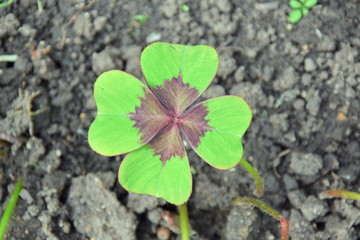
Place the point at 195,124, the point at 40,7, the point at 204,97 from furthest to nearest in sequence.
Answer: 1. the point at 40,7
2. the point at 204,97
3. the point at 195,124

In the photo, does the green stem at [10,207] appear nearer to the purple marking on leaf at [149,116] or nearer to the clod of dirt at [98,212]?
the clod of dirt at [98,212]

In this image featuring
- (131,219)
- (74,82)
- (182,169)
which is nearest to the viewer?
(182,169)

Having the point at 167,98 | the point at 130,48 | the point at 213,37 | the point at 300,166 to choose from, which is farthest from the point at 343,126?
the point at 130,48

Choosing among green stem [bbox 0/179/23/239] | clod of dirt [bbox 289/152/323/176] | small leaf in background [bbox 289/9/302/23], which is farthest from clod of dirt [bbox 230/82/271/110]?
green stem [bbox 0/179/23/239]

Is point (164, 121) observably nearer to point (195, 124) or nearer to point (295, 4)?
point (195, 124)

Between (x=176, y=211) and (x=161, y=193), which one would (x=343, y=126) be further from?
(x=161, y=193)

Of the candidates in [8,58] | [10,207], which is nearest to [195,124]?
[10,207]

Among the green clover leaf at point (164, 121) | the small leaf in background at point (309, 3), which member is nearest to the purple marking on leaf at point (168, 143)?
the green clover leaf at point (164, 121)
